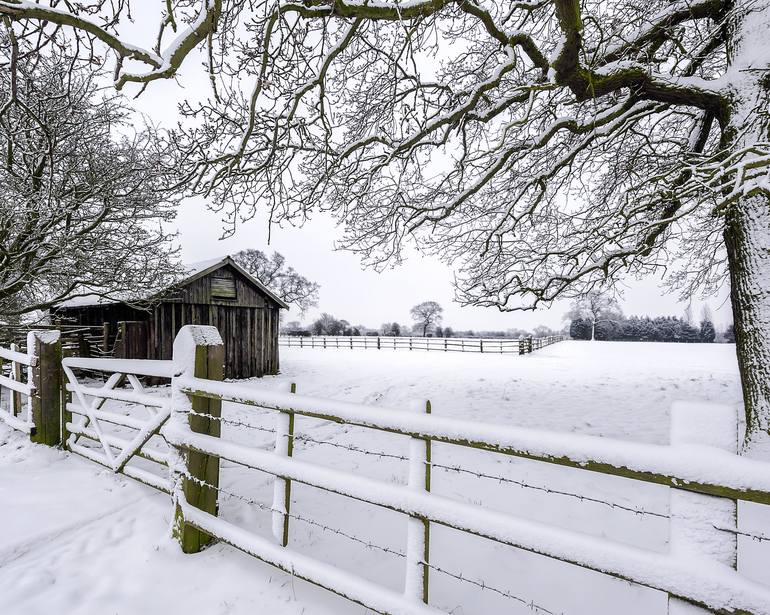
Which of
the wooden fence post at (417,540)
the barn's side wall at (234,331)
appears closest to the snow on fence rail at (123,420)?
the wooden fence post at (417,540)

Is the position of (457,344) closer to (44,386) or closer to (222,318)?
(222,318)

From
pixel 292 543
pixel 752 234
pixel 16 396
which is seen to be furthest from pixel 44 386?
pixel 752 234

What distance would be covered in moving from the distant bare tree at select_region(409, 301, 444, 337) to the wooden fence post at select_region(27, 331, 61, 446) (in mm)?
63762

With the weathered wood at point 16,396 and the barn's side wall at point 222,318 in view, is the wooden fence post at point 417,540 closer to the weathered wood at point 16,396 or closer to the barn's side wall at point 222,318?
the weathered wood at point 16,396

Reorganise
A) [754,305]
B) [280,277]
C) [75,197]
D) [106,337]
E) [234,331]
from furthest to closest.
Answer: [280,277] < [234,331] < [106,337] < [75,197] < [754,305]

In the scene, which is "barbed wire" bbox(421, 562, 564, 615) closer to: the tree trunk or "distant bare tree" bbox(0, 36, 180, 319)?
the tree trunk

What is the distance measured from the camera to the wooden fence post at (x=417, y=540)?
1.87 m

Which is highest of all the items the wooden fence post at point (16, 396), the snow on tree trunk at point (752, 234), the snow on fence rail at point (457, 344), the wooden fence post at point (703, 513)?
the snow on tree trunk at point (752, 234)

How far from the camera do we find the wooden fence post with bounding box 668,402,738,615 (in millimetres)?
1263

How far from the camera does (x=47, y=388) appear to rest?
4699mm

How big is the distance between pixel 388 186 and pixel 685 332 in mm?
63578

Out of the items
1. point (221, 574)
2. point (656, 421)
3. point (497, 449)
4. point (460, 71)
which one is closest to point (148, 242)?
point (460, 71)

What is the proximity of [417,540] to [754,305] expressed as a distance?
4.88 meters

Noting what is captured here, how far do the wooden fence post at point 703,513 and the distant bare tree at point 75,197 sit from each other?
6414 millimetres
